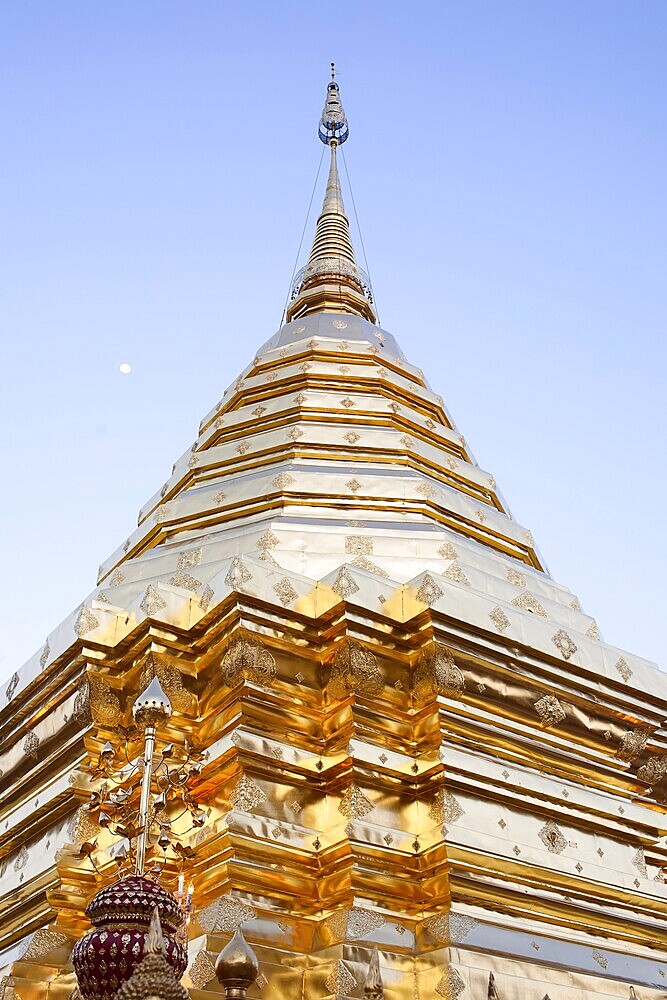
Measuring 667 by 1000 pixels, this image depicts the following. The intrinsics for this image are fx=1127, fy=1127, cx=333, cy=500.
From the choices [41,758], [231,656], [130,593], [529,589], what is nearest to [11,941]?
[41,758]

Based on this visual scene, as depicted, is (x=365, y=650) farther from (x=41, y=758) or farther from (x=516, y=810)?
(x=41, y=758)

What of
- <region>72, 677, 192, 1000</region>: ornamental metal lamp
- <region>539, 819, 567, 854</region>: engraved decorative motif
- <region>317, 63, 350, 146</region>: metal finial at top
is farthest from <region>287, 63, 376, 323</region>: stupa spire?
<region>72, 677, 192, 1000</region>: ornamental metal lamp

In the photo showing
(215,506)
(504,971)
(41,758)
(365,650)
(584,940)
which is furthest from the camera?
(215,506)

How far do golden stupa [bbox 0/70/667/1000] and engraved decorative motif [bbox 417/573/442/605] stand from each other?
0.03m

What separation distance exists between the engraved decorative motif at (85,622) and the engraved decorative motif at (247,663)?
0.96 metres

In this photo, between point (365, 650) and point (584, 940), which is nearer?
point (584, 940)

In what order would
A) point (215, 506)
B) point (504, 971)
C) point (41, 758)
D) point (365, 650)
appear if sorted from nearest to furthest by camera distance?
point (504, 971), point (365, 650), point (41, 758), point (215, 506)

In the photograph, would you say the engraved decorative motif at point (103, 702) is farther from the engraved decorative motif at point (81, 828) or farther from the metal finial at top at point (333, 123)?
the metal finial at top at point (333, 123)

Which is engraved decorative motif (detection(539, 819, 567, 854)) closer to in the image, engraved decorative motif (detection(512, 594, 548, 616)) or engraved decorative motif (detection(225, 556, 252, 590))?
engraved decorative motif (detection(512, 594, 548, 616))

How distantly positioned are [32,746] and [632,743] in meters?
4.12

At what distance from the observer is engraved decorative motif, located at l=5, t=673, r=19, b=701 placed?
815 cm

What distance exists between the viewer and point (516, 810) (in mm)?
6859

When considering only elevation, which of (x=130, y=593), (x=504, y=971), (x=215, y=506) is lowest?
(x=504, y=971)

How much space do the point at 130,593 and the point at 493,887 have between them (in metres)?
3.78
